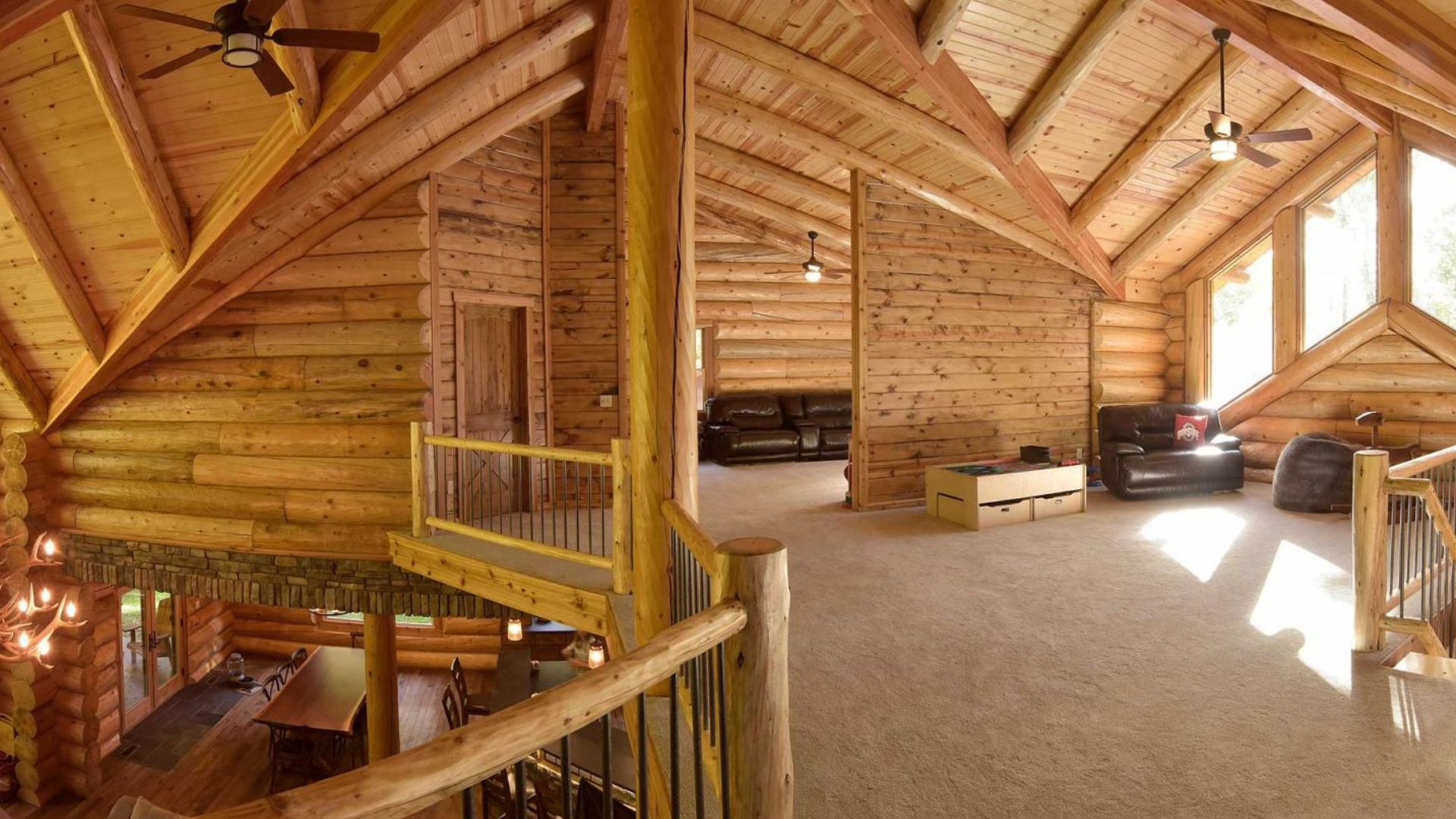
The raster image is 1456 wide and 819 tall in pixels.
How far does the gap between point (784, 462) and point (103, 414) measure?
7816 mm

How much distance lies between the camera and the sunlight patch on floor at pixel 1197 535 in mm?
5113

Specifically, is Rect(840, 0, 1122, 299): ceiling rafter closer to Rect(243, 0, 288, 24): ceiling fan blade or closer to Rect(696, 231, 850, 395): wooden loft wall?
Rect(243, 0, 288, 24): ceiling fan blade

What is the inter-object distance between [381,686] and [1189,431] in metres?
8.73

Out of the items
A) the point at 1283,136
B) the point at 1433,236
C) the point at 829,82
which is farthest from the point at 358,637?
the point at 1433,236

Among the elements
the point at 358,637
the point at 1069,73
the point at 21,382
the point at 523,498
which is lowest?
the point at 358,637

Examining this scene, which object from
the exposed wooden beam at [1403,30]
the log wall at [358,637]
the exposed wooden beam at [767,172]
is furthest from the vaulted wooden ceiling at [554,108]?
the log wall at [358,637]

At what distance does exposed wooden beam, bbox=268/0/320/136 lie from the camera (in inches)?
156

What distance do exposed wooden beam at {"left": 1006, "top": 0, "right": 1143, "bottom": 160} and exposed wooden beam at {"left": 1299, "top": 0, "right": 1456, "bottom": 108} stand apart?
1.13 metres

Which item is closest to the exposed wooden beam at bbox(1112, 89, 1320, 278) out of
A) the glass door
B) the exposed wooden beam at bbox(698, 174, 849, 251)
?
the exposed wooden beam at bbox(698, 174, 849, 251)

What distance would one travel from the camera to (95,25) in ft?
12.8

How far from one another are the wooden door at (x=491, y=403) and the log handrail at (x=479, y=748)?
5358mm

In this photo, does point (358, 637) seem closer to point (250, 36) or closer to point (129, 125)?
point (129, 125)

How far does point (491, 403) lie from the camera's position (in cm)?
697

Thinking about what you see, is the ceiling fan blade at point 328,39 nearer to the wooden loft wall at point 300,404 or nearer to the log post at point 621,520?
the log post at point 621,520
